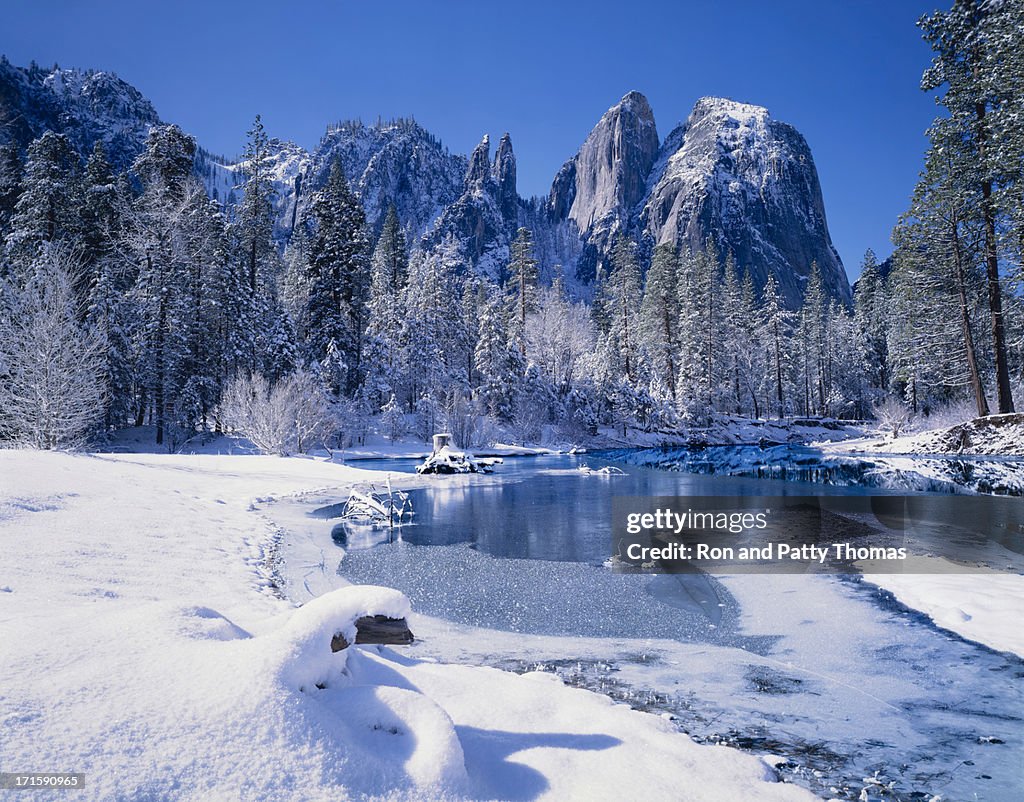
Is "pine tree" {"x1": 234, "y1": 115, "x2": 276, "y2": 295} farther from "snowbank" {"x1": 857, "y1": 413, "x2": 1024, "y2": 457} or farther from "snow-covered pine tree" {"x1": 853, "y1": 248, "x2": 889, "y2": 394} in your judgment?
"snow-covered pine tree" {"x1": 853, "y1": 248, "x2": 889, "y2": 394}

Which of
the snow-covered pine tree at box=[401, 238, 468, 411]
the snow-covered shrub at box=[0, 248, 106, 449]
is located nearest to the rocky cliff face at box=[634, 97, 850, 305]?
the snow-covered pine tree at box=[401, 238, 468, 411]

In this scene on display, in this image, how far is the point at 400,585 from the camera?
Result: 8094mm

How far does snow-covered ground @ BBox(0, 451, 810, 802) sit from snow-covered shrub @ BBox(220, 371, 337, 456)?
21807 millimetres

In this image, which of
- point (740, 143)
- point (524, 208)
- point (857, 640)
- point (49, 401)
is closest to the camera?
point (857, 640)

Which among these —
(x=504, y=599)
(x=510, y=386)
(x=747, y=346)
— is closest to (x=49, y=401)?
(x=504, y=599)

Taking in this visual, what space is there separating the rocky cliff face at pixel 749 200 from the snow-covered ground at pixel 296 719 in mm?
125974

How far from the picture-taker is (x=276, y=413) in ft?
83.7

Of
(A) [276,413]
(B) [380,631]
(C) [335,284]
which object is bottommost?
(B) [380,631]

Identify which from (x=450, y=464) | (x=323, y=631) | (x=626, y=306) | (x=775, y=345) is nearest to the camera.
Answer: (x=323, y=631)

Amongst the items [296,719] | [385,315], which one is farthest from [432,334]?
[296,719]

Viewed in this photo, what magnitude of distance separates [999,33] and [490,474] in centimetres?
2426

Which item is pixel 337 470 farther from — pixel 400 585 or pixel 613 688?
pixel 613 688

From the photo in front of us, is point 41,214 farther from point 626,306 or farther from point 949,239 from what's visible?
point 626,306

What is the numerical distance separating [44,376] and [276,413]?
881cm
